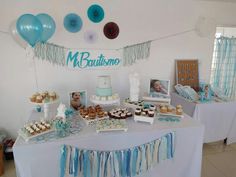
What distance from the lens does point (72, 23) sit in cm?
256

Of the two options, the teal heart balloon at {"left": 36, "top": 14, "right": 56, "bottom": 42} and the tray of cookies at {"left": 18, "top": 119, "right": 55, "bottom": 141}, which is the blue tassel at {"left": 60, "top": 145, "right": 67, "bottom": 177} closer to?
the tray of cookies at {"left": 18, "top": 119, "right": 55, "bottom": 141}

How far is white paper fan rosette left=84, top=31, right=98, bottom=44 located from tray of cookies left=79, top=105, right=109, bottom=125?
114cm

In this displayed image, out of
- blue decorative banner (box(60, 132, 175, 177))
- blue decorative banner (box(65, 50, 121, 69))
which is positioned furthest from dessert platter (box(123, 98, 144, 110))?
blue decorative banner (box(65, 50, 121, 69))

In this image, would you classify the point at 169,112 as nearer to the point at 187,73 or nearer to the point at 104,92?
the point at 104,92

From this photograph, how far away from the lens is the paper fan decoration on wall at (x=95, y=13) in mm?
2607

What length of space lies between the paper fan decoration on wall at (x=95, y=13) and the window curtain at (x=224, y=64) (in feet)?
6.79

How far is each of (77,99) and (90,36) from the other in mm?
1046

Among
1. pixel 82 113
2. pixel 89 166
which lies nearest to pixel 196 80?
pixel 82 113

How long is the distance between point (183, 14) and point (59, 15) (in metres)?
1.91

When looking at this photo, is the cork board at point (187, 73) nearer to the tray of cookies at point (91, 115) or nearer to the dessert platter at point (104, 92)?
the dessert platter at point (104, 92)

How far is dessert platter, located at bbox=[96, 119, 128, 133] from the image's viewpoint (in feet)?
5.39

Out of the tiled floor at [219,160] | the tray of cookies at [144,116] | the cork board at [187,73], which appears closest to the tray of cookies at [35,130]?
the tray of cookies at [144,116]

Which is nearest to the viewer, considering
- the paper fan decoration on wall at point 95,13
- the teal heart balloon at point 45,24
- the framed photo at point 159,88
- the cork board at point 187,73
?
the teal heart balloon at point 45,24

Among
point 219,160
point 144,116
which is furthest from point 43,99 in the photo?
point 219,160
